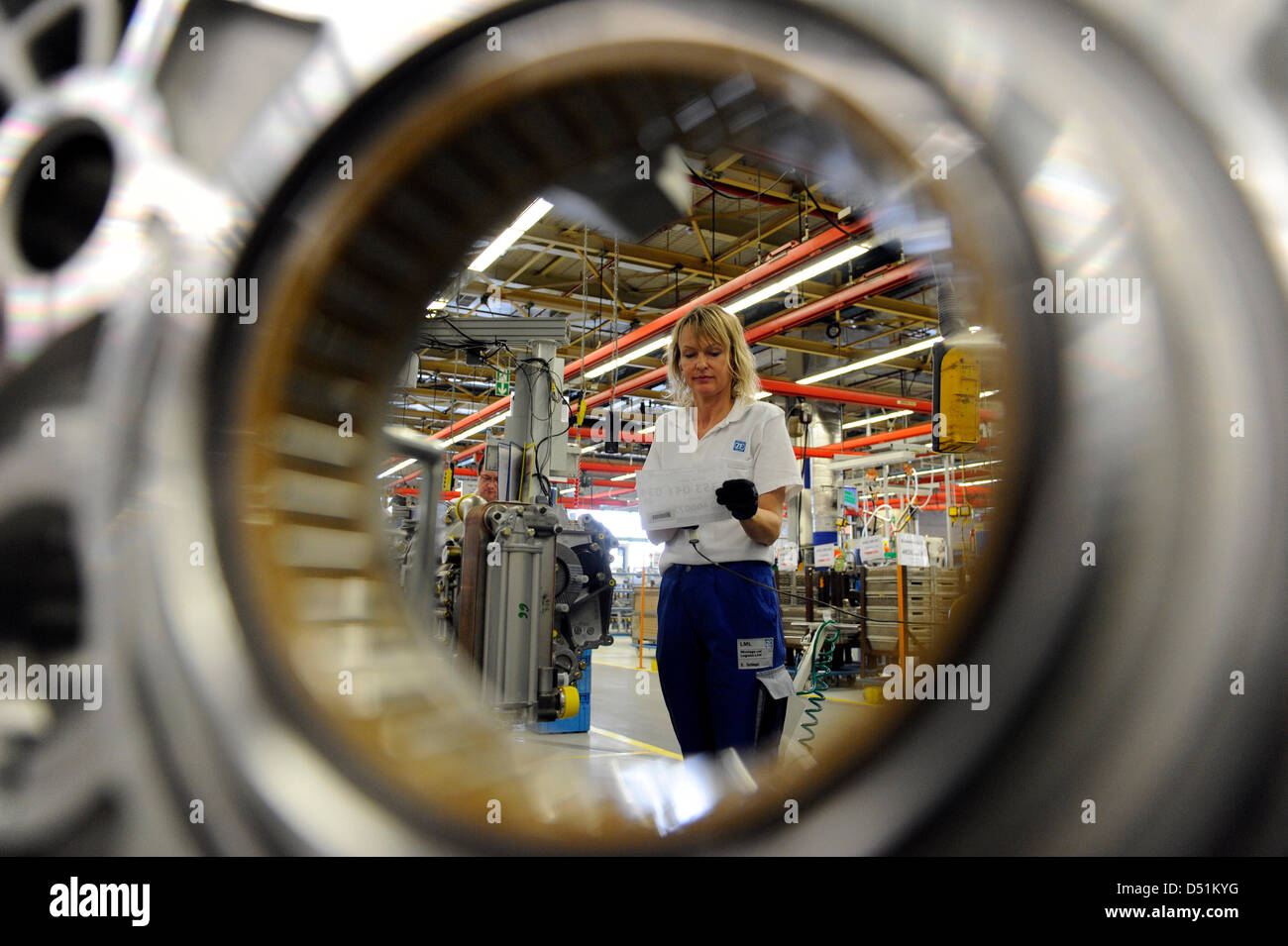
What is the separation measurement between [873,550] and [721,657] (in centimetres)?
524

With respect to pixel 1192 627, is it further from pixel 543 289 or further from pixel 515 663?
pixel 543 289

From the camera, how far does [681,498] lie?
4.44 feet

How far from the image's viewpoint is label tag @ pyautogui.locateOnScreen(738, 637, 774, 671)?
1.25 meters

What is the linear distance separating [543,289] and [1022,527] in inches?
321

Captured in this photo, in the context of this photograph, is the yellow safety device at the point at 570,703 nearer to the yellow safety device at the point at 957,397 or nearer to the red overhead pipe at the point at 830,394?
the yellow safety device at the point at 957,397

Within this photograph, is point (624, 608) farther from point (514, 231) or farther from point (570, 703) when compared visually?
point (570, 703)

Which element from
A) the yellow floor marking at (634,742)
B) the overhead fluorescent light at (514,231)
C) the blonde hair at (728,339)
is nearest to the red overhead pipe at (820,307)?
the overhead fluorescent light at (514,231)

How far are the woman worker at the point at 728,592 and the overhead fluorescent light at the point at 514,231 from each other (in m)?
3.43

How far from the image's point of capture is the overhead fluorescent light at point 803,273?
16.0 ft

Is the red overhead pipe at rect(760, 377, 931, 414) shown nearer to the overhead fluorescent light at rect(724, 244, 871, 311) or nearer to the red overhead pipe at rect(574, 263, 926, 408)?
the red overhead pipe at rect(574, 263, 926, 408)

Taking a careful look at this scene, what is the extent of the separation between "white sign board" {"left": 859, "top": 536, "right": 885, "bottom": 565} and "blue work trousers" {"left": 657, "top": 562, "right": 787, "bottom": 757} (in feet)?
16.7

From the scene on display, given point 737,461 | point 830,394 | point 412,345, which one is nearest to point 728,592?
point 737,461

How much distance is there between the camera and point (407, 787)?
598mm
